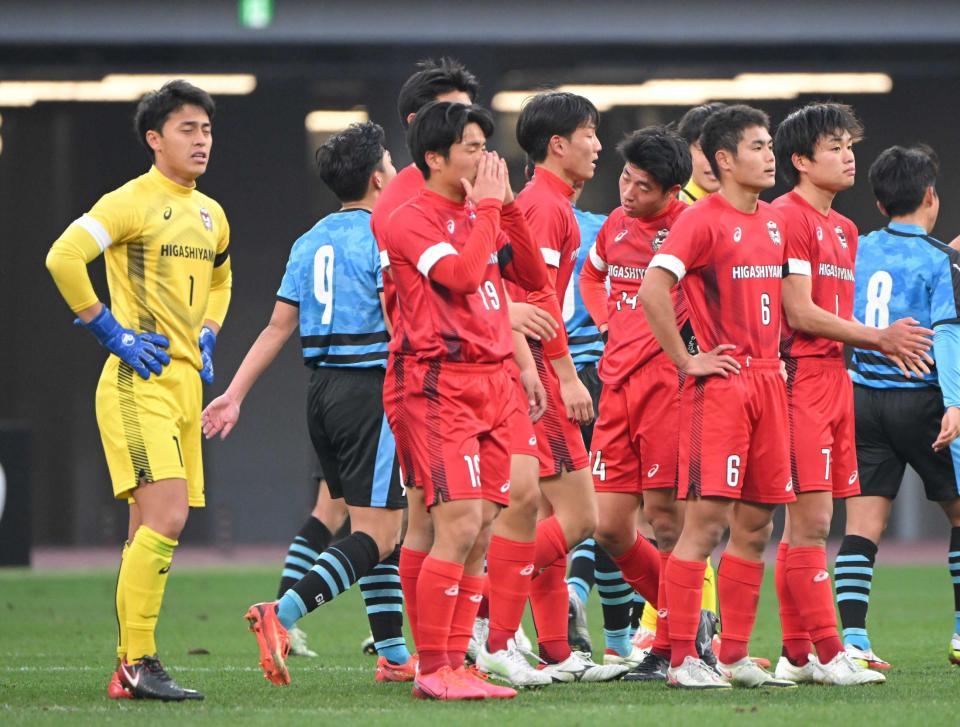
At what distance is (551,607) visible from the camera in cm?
679

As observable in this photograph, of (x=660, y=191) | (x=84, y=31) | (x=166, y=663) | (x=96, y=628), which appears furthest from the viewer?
(x=84, y=31)

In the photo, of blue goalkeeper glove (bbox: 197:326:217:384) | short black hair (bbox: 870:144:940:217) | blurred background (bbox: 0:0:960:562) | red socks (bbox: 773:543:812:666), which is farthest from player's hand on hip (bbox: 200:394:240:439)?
blurred background (bbox: 0:0:960:562)

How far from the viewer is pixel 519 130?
282 inches

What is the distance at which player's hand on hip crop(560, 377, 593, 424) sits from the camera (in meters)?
6.54

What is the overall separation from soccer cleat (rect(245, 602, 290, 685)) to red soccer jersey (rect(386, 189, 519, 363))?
46.5 inches

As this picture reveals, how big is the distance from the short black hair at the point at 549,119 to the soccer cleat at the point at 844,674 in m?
A: 2.41

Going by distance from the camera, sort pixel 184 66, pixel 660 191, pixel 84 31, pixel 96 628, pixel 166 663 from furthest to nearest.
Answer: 1. pixel 184 66
2. pixel 84 31
3. pixel 96 628
4. pixel 166 663
5. pixel 660 191

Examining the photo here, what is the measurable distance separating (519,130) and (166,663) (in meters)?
3.02

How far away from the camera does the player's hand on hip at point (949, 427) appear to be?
7137 millimetres

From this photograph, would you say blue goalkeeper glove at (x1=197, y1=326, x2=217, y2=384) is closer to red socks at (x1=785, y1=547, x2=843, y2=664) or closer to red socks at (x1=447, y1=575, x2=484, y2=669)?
red socks at (x1=447, y1=575, x2=484, y2=669)

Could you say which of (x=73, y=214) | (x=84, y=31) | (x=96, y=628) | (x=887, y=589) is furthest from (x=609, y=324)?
(x=73, y=214)

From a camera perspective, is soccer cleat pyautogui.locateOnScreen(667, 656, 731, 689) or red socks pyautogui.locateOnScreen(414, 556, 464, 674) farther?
soccer cleat pyautogui.locateOnScreen(667, 656, 731, 689)

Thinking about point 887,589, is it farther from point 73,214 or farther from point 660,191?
point 73,214

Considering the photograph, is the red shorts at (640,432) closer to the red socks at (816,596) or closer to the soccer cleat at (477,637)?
the red socks at (816,596)
